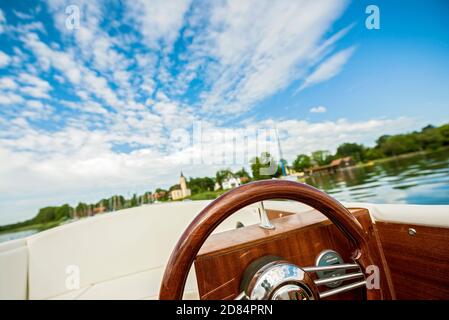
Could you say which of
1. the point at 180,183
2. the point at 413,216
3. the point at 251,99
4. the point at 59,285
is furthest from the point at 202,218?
the point at 251,99

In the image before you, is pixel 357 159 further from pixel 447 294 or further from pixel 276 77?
pixel 447 294

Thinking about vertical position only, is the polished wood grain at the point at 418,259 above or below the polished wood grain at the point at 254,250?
below

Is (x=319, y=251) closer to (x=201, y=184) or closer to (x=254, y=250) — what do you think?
(x=254, y=250)

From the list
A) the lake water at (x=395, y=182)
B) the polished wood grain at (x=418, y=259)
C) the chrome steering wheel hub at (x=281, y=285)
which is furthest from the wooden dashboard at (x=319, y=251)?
the lake water at (x=395, y=182)

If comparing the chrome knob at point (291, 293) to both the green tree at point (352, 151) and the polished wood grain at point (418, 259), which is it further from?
the green tree at point (352, 151)

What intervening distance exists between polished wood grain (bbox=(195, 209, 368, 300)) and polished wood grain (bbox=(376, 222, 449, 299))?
0.29 metres

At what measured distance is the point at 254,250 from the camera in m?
0.56

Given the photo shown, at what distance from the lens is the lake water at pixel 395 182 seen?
652 centimetres

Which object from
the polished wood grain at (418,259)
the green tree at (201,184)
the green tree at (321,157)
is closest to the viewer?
the polished wood grain at (418,259)

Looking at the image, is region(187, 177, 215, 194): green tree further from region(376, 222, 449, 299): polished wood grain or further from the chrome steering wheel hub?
the chrome steering wheel hub

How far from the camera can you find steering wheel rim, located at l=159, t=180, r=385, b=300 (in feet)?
1.32

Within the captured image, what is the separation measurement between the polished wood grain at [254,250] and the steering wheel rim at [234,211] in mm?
124

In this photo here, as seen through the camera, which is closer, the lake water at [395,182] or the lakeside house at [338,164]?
the lake water at [395,182]
